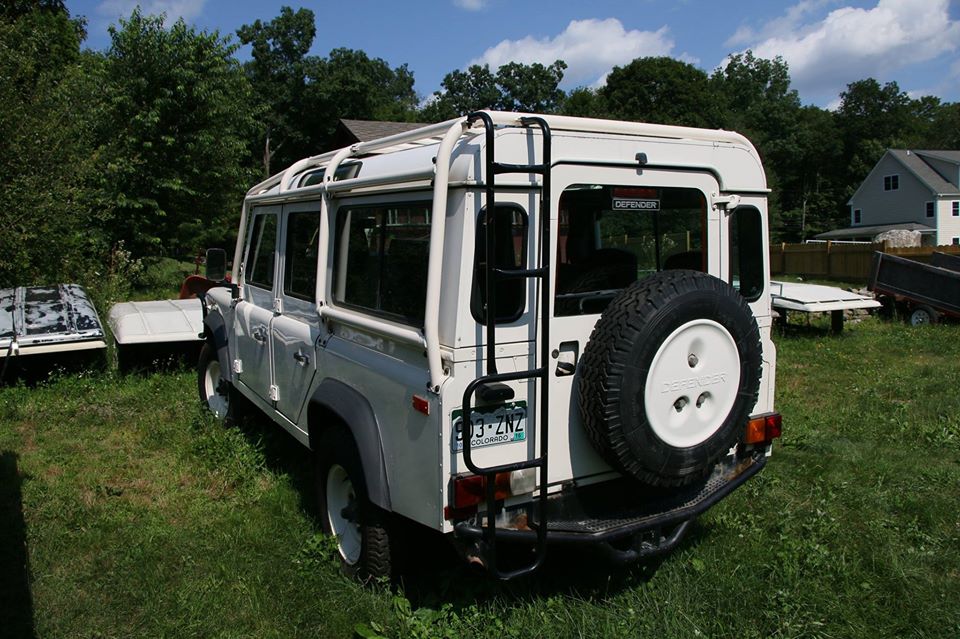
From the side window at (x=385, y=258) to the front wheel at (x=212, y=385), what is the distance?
2.85 m

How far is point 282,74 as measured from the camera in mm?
44188

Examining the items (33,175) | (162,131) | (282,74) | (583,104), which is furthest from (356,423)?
(583,104)

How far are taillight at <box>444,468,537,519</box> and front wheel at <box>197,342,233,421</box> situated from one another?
3880 mm

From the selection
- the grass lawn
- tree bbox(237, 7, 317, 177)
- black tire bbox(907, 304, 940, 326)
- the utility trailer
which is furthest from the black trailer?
tree bbox(237, 7, 317, 177)

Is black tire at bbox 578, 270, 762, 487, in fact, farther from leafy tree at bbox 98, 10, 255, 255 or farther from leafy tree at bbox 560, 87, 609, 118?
leafy tree at bbox 560, 87, 609, 118

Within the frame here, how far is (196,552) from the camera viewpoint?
4.29 m

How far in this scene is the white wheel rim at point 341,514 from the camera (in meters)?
3.90

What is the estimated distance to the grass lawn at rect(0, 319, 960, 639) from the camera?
11.5 feet

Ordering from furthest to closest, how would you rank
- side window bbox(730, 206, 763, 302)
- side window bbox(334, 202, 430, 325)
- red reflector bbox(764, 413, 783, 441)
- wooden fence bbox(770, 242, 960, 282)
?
wooden fence bbox(770, 242, 960, 282) → red reflector bbox(764, 413, 783, 441) → side window bbox(730, 206, 763, 302) → side window bbox(334, 202, 430, 325)

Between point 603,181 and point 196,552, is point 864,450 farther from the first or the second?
point 196,552

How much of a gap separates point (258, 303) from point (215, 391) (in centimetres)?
178

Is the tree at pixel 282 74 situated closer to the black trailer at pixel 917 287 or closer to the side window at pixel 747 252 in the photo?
the black trailer at pixel 917 287

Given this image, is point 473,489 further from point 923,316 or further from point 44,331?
point 923,316

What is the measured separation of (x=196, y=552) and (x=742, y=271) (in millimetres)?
3567
